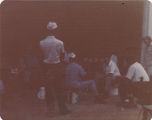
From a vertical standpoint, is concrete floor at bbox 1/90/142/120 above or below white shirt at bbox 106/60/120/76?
below

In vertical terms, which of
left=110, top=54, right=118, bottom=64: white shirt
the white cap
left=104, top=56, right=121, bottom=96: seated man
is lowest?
left=104, top=56, right=121, bottom=96: seated man

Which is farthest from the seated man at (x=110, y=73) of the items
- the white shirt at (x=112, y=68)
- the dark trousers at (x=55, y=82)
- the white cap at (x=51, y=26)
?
the white cap at (x=51, y=26)

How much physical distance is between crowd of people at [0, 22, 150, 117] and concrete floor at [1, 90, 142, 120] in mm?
59

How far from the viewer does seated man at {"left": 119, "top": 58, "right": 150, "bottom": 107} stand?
353 centimetres

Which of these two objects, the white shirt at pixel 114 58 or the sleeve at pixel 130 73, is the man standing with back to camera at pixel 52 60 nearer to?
the white shirt at pixel 114 58

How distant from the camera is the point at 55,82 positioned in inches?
140

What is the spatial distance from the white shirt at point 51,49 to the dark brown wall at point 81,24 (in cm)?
5

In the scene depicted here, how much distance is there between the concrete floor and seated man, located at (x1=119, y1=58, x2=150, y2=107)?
88 mm

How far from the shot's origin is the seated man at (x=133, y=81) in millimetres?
3529

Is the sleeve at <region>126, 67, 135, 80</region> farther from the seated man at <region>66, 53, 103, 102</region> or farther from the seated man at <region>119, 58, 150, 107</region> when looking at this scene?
the seated man at <region>66, 53, 103, 102</region>

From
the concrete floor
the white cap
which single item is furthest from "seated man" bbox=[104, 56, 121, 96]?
the white cap

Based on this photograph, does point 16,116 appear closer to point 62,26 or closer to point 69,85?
point 69,85

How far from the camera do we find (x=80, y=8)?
349 centimetres

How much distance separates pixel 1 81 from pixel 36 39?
466 mm
